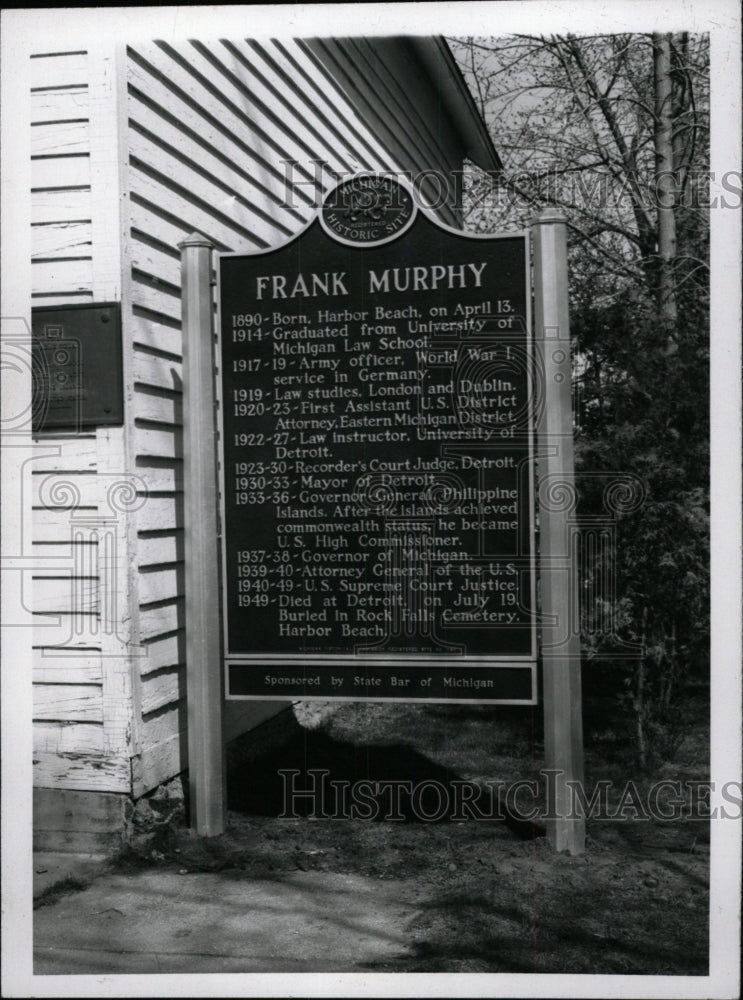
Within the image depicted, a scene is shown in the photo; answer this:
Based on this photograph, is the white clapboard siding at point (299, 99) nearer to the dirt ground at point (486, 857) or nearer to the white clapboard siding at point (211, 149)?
the white clapboard siding at point (211, 149)

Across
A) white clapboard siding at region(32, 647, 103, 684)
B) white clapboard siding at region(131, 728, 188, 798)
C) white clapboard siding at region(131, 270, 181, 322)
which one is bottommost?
white clapboard siding at region(131, 728, 188, 798)

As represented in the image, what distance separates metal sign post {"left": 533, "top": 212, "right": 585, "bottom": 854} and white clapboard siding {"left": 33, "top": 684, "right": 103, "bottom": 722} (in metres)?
2.28

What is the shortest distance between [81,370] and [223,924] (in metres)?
2.74

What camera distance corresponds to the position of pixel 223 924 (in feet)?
12.8

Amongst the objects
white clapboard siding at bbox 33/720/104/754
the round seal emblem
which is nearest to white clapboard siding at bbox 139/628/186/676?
white clapboard siding at bbox 33/720/104/754

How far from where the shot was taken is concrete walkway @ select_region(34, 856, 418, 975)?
146 inches

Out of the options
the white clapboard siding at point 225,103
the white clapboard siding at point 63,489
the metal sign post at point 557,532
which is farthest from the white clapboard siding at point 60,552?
the white clapboard siding at point 225,103

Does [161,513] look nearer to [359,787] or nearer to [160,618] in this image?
[160,618]

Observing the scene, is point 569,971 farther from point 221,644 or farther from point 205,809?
point 221,644

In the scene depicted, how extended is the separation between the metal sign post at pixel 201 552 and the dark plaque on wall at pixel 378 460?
88mm

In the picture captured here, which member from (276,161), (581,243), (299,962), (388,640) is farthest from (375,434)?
(581,243)

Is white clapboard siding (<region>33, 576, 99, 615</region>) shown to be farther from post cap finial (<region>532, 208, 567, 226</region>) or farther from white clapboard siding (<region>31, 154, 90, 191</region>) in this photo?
post cap finial (<region>532, 208, 567, 226</region>)

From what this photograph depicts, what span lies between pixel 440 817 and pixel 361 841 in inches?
19.3

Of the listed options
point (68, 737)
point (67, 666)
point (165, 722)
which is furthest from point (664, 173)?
point (68, 737)
